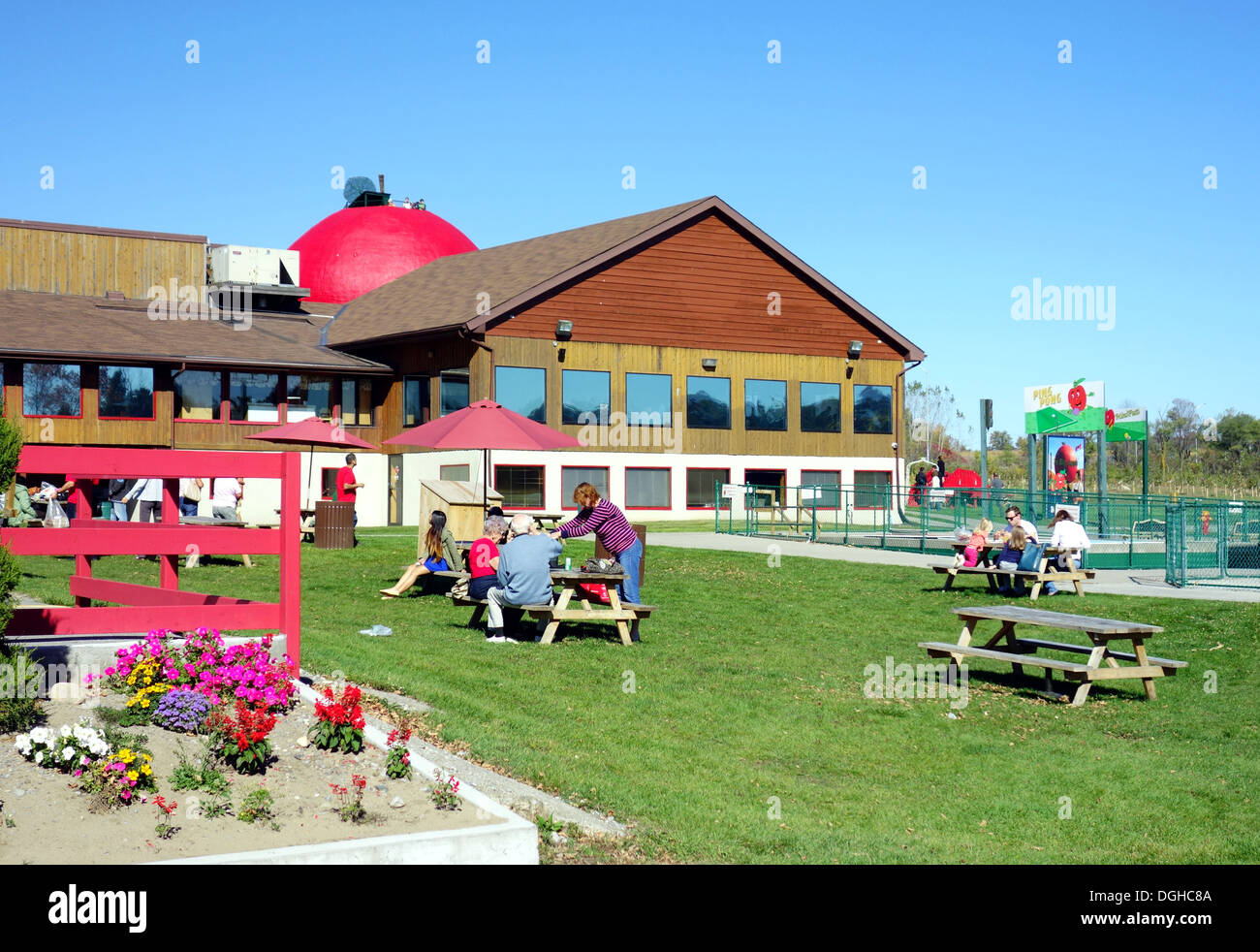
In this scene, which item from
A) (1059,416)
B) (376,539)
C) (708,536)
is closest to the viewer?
(376,539)

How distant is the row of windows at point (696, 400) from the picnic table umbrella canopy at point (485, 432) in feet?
54.8

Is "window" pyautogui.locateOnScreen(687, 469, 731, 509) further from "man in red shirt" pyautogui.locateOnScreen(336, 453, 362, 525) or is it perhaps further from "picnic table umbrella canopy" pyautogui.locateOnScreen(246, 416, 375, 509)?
"man in red shirt" pyautogui.locateOnScreen(336, 453, 362, 525)

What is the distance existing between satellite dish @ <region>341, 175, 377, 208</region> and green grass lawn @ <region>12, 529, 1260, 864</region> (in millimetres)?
46741

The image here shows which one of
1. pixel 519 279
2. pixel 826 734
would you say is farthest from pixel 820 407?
pixel 826 734

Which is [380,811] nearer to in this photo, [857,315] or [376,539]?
[376,539]

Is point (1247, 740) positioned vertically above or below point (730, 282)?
below

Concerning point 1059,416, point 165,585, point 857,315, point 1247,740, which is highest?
point 857,315

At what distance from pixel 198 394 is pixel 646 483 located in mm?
13666

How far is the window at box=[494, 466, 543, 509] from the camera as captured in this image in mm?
36250

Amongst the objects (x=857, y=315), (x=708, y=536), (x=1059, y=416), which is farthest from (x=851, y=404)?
(x=708, y=536)
